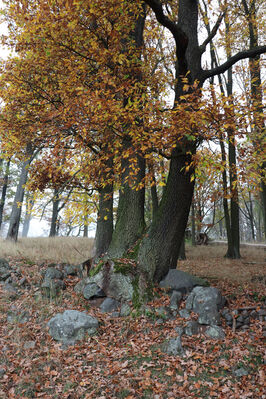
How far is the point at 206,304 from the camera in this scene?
5773 mm

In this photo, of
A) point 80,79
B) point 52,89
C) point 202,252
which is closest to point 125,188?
point 80,79

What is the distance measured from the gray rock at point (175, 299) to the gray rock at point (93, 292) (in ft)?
5.52

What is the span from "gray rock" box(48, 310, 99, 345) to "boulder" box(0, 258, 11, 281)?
2988mm

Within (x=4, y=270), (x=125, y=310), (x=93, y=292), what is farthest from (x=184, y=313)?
(x=4, y=270)

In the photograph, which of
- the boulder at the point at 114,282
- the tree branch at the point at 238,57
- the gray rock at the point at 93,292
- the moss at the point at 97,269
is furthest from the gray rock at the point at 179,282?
the tree branch at the point at 238,57

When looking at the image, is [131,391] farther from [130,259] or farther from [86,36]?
[86,36]

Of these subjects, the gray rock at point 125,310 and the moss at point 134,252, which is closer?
the gray rock at point 125,310

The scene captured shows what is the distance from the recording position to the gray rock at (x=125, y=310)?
238 inches

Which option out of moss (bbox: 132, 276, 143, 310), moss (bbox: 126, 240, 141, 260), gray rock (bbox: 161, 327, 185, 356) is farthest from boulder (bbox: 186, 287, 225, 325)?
moss (bbox: 126, 240, 141, 260)

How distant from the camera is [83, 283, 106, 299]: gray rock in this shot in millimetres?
6621

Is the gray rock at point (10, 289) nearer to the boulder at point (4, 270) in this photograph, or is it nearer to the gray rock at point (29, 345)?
the boulder at point (4, 270)

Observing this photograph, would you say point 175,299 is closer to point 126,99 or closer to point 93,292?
point 93,292

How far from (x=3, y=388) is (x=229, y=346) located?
381 cm

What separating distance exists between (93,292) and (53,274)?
1.58m
